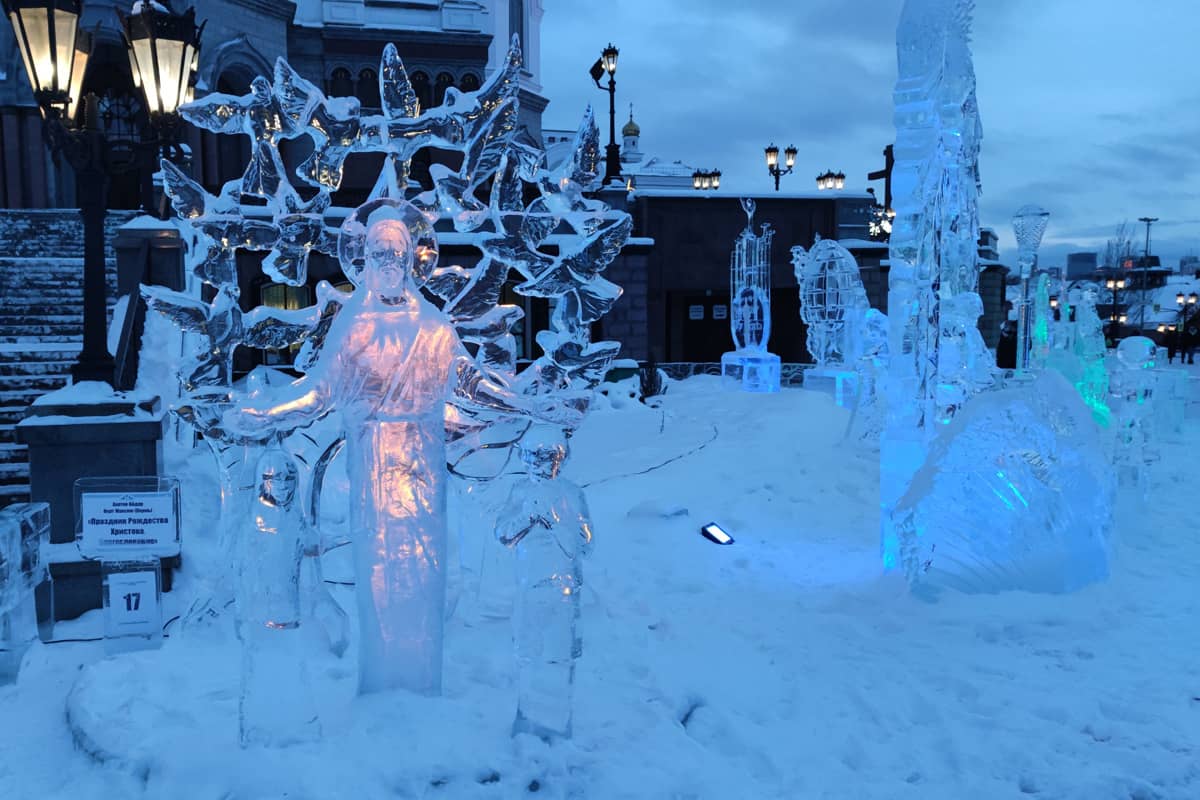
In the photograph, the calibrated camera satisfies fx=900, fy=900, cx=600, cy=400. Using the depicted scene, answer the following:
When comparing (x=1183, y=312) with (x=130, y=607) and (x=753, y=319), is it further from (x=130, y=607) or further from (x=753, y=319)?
(x=130, y=607)

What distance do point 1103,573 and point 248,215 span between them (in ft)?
18.3

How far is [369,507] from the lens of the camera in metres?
3.59

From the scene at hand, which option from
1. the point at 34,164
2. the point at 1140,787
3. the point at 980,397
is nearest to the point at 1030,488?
the point at 980,397

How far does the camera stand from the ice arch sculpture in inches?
140

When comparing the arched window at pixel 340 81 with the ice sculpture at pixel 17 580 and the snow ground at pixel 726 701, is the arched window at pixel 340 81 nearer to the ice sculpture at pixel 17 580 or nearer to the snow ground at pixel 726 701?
the snow ground at pixel 726 701

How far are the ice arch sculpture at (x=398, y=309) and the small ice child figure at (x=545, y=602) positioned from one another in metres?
0.38

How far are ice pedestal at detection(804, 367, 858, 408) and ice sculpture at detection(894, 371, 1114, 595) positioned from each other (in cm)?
815

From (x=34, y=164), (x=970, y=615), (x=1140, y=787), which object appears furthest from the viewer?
(x=34, y=164)

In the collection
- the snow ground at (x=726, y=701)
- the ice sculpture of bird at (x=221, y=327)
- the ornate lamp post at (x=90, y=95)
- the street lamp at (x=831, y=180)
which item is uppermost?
the street lamp at (x=831, y=180)

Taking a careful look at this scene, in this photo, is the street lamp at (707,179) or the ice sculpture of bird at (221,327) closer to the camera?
the ice sculpture of bird at (221,327)

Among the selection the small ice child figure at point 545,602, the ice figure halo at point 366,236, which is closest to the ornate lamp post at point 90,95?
the ice figure halo at point 366,236

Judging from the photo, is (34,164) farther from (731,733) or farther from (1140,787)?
(1140,787)

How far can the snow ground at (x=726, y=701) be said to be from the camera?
329 centimetres

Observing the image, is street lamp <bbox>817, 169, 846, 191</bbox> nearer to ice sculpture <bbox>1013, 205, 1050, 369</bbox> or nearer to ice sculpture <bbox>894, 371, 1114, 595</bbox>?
ice sculpture <bbox>1013, 205, 1050, 369</bbox>
